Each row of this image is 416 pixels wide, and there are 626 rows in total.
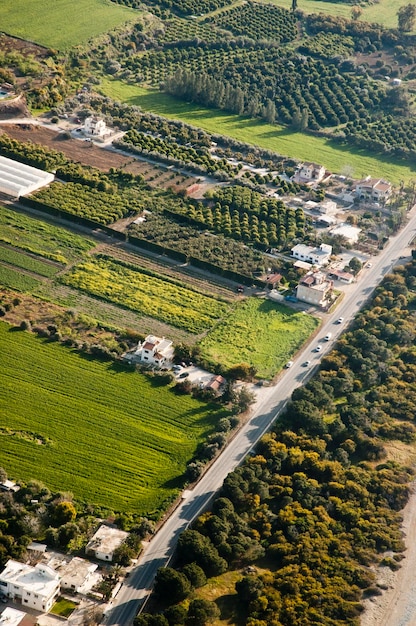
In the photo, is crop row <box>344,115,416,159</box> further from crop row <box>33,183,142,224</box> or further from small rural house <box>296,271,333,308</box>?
small rural house <box>296,271,333,308</box>

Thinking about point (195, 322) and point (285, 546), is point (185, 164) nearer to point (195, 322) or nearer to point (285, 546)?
point (195, 322)

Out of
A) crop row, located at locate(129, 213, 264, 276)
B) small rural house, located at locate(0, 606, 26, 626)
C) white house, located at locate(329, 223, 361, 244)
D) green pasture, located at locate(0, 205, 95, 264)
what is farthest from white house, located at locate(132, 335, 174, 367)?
white house, located at locate(329, 223, 361, 244)

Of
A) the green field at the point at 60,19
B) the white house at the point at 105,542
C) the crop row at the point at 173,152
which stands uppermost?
the green field at the point at 60,19

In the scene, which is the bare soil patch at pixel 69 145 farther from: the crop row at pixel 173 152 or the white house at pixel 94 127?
the crop row at pixel 173 152

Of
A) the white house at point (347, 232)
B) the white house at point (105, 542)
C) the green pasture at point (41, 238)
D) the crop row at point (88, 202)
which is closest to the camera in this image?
the white house at point (105, 542)

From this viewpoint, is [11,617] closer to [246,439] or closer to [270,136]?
[246,439]

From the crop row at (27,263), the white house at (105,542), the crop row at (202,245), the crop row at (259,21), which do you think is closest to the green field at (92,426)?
the white house at (105,542)

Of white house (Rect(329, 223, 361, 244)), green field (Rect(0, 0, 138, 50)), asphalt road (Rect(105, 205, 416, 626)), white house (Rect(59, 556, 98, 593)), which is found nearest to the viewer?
white house (Rect(59, 556, 98, 593))
